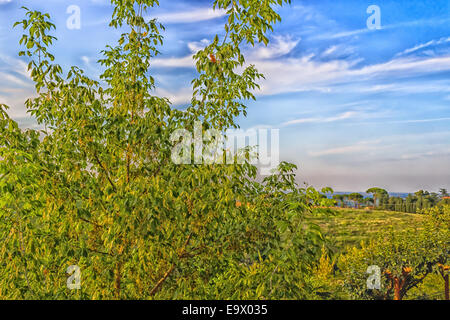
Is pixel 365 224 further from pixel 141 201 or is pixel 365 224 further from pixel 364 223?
pixel 141 201

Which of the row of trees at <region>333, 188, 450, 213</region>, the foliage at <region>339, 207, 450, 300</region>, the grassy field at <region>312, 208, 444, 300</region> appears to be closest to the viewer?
the foliage at <region>339, 207, 450, 300</region>

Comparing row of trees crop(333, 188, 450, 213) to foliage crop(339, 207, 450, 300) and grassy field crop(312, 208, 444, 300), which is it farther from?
foliage crop(339, 207, 450, 300)

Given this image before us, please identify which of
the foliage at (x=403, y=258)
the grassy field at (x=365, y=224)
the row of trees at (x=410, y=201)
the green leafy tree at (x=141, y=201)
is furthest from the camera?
the row of trees at (x=410, y=201)

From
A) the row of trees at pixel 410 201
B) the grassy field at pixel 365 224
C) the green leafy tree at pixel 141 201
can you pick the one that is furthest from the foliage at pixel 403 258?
the green leafy tree at pixel 141 201

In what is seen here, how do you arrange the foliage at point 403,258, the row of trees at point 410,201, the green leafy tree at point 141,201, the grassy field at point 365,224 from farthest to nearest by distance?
the row of trees at point 410,201 < the grassy field at point 365,224 < the foliage at point 403,258 < the green leafy tree at point 141,201

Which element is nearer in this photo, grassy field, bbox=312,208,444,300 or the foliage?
the foliage

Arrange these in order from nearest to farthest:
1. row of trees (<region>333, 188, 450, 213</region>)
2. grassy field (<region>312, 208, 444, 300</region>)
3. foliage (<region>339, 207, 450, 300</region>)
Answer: foliage (<region>339, 207, 450, 300</region>)
grassy field (<region>312, 208, 444, 300</region>)
row of trees (<region>333, 188, 450, 213</region>)

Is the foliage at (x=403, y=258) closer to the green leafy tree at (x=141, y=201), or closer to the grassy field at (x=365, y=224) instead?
the grassy field at (x=365, y=224)

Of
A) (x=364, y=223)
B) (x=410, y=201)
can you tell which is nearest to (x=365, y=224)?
(x=364, y=223)

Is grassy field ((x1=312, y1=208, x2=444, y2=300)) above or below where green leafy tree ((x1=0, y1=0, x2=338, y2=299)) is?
below

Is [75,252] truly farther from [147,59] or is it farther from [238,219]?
[147,59]

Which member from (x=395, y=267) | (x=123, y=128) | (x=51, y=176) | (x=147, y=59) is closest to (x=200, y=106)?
(x=123, y=128)

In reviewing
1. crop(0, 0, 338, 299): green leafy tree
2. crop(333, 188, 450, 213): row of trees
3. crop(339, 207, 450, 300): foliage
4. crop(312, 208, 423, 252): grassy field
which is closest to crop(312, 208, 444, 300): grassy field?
crop(312, 208, 423, 252): grassy field

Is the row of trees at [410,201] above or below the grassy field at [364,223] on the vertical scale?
above
